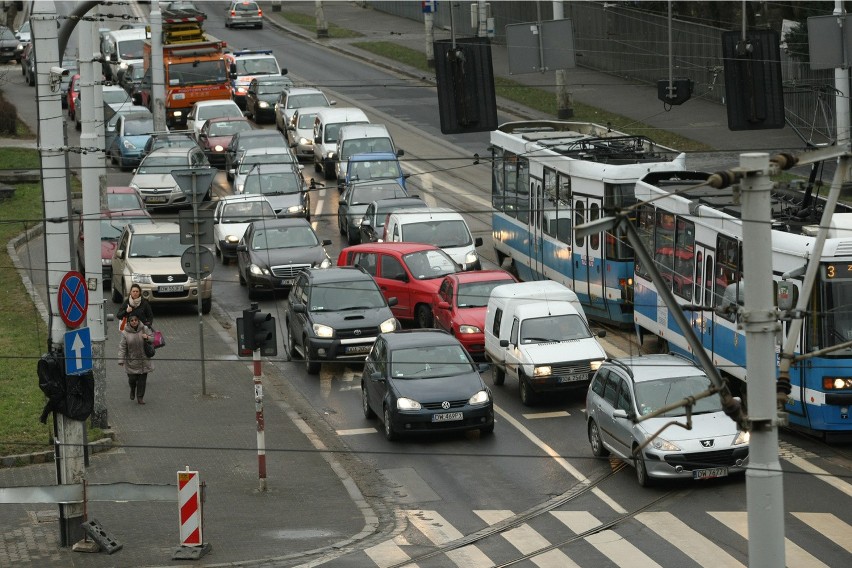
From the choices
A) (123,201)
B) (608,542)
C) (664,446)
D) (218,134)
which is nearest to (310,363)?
(664,446)

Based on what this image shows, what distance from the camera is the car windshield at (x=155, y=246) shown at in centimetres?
3266

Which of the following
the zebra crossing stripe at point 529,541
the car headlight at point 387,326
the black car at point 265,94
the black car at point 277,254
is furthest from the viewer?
the black car at point 265,94

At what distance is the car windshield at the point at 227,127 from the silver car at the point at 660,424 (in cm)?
2721

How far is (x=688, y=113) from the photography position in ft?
172

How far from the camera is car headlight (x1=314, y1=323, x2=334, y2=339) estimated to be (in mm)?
27547

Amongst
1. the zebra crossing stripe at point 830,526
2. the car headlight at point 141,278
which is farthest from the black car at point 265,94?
the zebra crossing stripe at point 830,526

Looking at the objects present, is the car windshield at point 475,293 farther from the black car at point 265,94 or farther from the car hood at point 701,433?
Answer: the black car at point 265,94

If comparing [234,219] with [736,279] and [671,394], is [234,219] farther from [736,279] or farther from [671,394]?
[671,394]

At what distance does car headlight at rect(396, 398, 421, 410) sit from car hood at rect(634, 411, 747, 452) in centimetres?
371

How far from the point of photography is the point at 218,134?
1896 inches

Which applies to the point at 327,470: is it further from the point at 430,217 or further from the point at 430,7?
the point at 430,7

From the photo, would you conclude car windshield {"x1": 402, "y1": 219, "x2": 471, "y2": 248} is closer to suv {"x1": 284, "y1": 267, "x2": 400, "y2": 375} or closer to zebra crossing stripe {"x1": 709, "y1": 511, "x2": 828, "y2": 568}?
suv {"x1": 284, "y1": 267, "x2": 400, "y2": 375}

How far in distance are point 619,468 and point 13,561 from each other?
8.50 metres

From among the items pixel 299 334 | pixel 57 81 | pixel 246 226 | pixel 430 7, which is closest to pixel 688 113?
pixel 430 7
